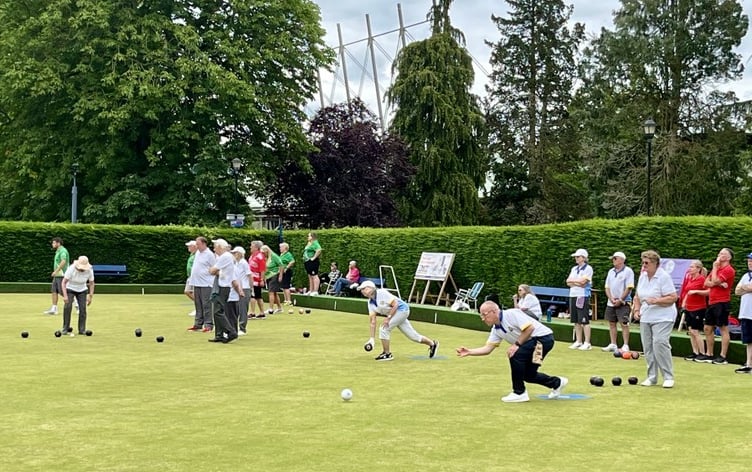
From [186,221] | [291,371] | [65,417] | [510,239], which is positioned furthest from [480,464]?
[186,221]

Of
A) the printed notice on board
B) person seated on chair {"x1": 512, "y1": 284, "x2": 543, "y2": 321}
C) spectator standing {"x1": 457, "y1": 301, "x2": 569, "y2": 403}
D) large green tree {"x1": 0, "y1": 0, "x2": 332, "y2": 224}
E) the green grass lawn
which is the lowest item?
the green grass lawn

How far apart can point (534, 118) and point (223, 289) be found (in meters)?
36.8

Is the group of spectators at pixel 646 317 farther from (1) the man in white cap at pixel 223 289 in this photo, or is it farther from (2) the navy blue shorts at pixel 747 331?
(1) the man in white cap at pixel 223 289

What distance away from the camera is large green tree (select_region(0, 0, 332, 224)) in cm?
3184

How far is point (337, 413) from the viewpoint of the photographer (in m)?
8.01

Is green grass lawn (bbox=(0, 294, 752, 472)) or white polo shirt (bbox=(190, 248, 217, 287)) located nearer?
green grass lawn (bbox=(0, 294, 752, 472))

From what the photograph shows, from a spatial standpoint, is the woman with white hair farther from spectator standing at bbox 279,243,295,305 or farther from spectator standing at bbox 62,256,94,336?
spectator standing at bbox 279,243,295,305

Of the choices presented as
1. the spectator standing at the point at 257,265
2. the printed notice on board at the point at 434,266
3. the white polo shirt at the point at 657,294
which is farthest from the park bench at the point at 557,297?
the white polo shirt at the point at 657,294

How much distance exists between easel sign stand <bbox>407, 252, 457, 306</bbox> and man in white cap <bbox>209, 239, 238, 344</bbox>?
8.47 metres

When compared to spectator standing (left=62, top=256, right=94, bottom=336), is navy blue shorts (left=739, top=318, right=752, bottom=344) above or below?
below

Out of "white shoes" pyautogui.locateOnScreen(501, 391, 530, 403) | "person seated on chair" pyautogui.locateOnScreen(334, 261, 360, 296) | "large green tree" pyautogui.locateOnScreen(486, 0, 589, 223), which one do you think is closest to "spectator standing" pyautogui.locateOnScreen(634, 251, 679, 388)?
"white shoes" pyautogui.locateOnScreen(501, 391, 530, 403)

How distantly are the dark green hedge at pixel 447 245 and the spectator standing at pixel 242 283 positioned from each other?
723 centimetres

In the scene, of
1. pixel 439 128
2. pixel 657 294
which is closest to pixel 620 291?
pixel 657 294

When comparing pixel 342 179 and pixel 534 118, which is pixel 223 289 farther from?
pixel 534 118
